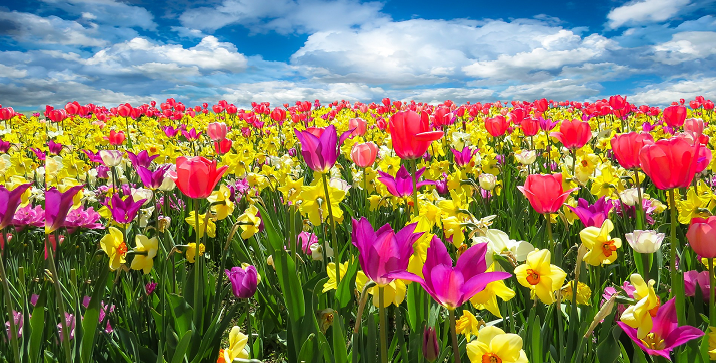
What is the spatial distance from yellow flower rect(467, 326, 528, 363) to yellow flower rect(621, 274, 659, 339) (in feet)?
1.24

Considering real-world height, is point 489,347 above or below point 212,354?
above

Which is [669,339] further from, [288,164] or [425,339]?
[288,164]

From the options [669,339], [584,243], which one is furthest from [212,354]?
[669,339]

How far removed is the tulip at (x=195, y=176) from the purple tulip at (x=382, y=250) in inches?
34.8

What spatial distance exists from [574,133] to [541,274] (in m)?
2.78

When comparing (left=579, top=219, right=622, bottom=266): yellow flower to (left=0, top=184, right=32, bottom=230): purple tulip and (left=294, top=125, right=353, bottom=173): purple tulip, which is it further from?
(left=0, top=184, right=32, bottom=230): purple tulip

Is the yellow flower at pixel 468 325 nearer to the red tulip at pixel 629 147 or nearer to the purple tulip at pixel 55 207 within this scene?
the purple tulip at pixel 55 207

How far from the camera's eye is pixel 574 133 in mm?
3615

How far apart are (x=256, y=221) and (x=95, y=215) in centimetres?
136

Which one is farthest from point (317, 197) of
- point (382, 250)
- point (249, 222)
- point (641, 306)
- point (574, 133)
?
point (574, 133)

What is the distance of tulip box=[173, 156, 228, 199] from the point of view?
1755 mm

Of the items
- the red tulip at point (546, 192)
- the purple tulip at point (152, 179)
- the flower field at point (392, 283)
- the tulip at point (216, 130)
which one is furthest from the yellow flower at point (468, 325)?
the tulip at point (216, 130)

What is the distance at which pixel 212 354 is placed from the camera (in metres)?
1.87

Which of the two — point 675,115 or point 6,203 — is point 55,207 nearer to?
point 6,203
